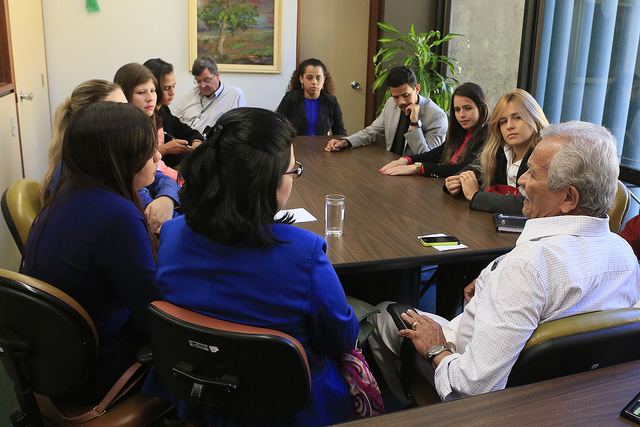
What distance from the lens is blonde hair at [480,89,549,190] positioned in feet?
8.30

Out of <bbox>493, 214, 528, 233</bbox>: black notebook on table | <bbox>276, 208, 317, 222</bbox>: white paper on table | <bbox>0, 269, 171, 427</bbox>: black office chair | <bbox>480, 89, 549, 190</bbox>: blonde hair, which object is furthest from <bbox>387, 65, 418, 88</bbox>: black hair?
<bbox>0, 269, 171, 427</bbox>: black office chair

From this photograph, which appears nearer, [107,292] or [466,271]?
[107,292]

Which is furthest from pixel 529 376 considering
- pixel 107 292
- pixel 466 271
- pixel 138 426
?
pixel 466 271

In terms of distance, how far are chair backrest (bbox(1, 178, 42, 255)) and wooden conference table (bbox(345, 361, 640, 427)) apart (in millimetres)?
1450

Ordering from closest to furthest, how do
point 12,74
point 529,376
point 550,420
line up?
point 550,420, point 529,376, point 12,74

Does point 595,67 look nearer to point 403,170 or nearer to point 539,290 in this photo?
point 403,170

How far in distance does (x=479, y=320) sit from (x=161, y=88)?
3052mm

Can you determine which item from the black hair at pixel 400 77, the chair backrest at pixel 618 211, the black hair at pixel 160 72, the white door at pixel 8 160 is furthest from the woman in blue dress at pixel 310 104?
the chair backrest at pixel 618 211

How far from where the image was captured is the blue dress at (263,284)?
1.20m

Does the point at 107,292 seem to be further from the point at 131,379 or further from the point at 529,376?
the point at 529,376

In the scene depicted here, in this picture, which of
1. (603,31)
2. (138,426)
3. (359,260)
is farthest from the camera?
(603,31)

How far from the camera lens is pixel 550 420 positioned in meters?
0.95

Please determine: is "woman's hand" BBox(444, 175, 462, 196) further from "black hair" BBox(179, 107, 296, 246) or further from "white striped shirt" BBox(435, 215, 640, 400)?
"black hair" BBox(179, 107, 296, 246)

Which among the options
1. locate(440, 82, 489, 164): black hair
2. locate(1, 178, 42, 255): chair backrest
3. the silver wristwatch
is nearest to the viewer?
the silver wristwatch
